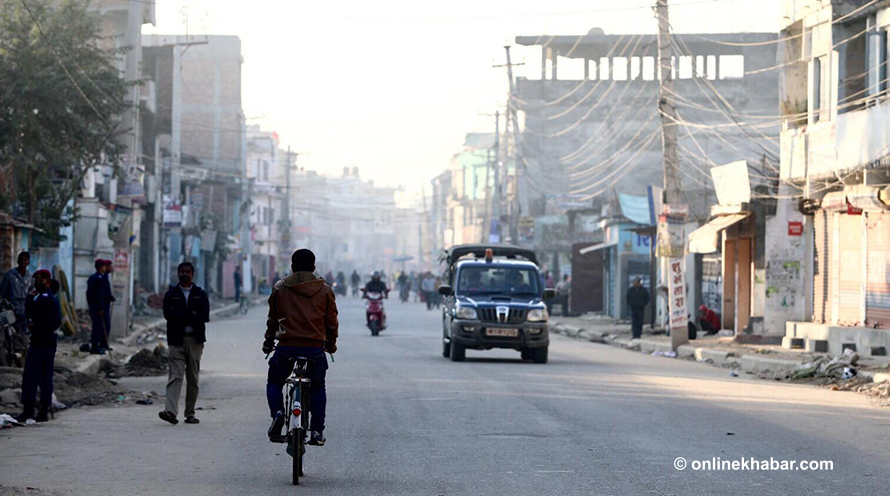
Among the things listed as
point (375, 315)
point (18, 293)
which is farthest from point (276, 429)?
point (375, 315)

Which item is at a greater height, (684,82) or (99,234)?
(684,82)

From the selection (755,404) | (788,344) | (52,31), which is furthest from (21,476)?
(788,344)

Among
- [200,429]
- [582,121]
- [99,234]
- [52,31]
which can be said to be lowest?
[200,429]

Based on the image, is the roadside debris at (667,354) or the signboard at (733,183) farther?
the signboard at (733,183)

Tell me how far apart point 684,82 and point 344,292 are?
27265 mm

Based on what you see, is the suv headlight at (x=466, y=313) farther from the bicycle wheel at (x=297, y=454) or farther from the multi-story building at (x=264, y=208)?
the multi-story building at (x=264, y=208)

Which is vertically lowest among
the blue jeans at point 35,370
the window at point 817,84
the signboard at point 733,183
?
the blue jeans at point 35,370

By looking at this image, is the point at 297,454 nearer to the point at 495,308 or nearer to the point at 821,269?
the point at 495,308

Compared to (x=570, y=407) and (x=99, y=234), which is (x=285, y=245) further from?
(x=570, y=407)

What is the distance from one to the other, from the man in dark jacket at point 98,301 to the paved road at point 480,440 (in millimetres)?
3690

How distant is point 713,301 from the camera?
40.9m

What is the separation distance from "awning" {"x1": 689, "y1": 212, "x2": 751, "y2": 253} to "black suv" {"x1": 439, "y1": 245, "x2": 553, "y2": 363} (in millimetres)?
8771

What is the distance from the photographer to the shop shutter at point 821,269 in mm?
29922

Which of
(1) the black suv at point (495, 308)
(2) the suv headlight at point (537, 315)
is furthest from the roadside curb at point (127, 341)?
(2) the suv headlight at point (537, 315)
